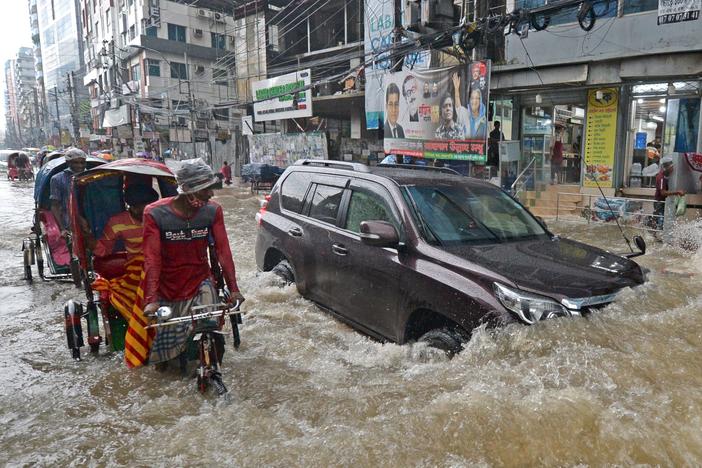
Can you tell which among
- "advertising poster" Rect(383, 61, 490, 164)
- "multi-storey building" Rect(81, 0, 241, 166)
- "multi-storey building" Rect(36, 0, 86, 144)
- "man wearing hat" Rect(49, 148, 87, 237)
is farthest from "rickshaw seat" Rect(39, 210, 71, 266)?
"multi-storey building" Rect(36, 0, 86, 144)

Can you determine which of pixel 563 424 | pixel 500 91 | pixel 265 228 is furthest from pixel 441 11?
pixel 563 424

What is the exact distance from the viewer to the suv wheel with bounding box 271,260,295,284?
19.3 ft

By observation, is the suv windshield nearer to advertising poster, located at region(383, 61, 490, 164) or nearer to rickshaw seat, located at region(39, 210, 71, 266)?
rickshaw seat, located at region(39, 210, 71, 266)

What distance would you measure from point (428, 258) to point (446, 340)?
63 centimetres

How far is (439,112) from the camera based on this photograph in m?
14.5

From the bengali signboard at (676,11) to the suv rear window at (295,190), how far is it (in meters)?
9.30

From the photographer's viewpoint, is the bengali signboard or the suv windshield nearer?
the suv windshield

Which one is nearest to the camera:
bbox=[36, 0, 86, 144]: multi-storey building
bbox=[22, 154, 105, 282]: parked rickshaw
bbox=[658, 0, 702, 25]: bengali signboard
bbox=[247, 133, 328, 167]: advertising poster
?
bbox=[22, 154, 105, 282]: parked rickshaw

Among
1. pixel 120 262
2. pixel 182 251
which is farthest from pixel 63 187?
pixel 182 251

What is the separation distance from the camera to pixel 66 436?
3467 millimetres

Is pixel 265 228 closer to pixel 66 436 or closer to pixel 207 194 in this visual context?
pixel 207 194

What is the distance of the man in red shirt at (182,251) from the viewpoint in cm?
360

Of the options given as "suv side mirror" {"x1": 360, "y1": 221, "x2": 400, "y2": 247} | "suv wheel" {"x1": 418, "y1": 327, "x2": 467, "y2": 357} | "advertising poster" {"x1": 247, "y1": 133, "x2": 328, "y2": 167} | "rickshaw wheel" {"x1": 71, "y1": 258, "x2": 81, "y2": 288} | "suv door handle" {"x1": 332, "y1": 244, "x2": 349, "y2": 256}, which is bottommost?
"suv wheel" {"x1": 418, "y1": 327, "x2": 467, "y2": 357}

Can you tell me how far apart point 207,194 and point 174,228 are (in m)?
0.34
